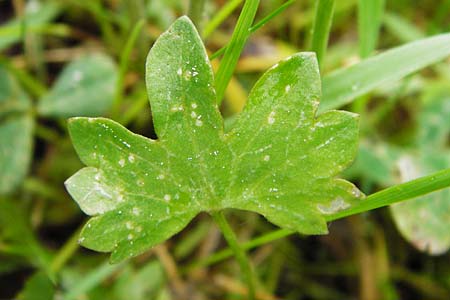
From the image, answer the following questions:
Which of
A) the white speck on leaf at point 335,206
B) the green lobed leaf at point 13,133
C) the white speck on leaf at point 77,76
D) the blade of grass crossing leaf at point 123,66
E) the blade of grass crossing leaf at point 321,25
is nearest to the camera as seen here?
the white speck on leaf at point 335,206

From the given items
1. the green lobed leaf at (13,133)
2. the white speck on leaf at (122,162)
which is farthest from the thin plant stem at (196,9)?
the green lobed leaf at (13,133)

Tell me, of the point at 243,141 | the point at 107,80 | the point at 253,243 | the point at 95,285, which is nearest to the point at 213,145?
the point at 243,141

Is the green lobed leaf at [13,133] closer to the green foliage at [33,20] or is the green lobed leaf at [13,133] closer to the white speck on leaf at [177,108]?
the green foliage at [33,20]

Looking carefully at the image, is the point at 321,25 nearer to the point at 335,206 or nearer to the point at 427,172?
the point at 335,206

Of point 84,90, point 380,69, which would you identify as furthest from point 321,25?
point 84,90

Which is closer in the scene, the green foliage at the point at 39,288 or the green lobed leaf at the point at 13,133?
the green foliage at the point at 39,288

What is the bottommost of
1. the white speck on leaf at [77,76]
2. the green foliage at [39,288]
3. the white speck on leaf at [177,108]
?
the green foliage at [39,288]

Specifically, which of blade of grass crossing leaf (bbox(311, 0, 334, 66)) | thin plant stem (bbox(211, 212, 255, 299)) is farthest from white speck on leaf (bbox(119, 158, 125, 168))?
blade of grass crossing leaf (bbox(311, 0, 334, 66))

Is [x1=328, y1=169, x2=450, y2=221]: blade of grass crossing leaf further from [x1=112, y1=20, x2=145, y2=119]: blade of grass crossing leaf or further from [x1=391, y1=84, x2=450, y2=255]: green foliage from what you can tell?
[x1=112, y1=20, x2=145, y2=119]: blade of grass crossing leaf
